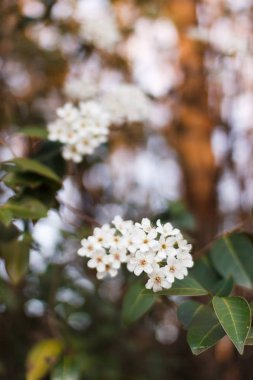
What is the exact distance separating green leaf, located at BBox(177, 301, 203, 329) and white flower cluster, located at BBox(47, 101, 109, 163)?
698 millimetres

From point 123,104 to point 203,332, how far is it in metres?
1.33

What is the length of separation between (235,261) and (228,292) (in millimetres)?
277

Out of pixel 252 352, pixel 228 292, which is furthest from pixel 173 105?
pixel 228 292

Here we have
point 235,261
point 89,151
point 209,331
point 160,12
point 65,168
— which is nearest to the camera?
point 209,331

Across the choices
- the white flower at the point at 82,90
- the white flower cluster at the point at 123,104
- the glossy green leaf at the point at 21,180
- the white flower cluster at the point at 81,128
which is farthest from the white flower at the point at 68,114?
the white flower at the point at 82,90

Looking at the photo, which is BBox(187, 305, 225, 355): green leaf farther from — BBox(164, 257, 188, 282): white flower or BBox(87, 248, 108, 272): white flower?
BBox(87, 248, 108, 272): white flower

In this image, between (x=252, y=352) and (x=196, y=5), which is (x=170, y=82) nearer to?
(x=196, y=5)

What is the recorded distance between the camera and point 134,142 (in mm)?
4289

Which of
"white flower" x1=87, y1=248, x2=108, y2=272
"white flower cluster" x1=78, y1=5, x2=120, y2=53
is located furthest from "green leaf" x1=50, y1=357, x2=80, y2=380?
"white flower cluster" x1=78, y1=5, x2=120, y2=53

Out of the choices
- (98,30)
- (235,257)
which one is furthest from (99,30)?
(235,257)

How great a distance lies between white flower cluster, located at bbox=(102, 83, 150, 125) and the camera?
7.84 ft

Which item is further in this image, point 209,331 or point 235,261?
point 235,261

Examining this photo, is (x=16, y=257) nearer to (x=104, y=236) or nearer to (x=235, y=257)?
(x=104, y=236)

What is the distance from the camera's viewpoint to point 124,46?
13.3ft
